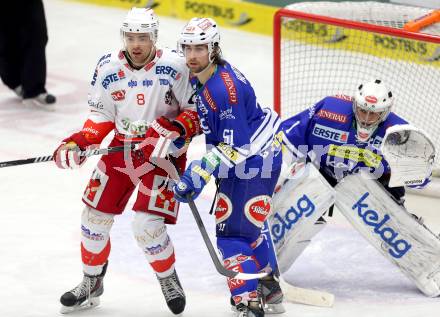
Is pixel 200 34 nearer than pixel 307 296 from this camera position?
Yes

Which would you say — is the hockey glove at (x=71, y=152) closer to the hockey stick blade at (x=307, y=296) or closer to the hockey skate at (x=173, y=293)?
the hockey skate at (x=173, y=293)

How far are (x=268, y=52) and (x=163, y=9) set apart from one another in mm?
1307

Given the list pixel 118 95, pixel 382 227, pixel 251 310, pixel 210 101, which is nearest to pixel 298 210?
pixel 382 227

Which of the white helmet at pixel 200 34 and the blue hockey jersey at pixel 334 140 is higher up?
the white helmet at pixel 200 34

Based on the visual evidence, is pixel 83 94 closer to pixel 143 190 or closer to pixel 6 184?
pixel 6 184

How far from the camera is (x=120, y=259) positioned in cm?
526

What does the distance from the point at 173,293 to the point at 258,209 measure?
52cm

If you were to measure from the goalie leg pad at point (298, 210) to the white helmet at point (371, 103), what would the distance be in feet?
0.96

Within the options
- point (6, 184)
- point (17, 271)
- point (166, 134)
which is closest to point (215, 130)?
point (166, 134)

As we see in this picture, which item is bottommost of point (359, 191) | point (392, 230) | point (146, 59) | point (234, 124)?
point (392, 230)

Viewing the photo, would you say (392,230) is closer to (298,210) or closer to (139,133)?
(298,210)

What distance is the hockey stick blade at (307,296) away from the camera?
4.76 m

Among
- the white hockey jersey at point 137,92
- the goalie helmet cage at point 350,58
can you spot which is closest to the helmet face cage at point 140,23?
the white hockey jersey at point 137,92

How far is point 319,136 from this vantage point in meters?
4.93
